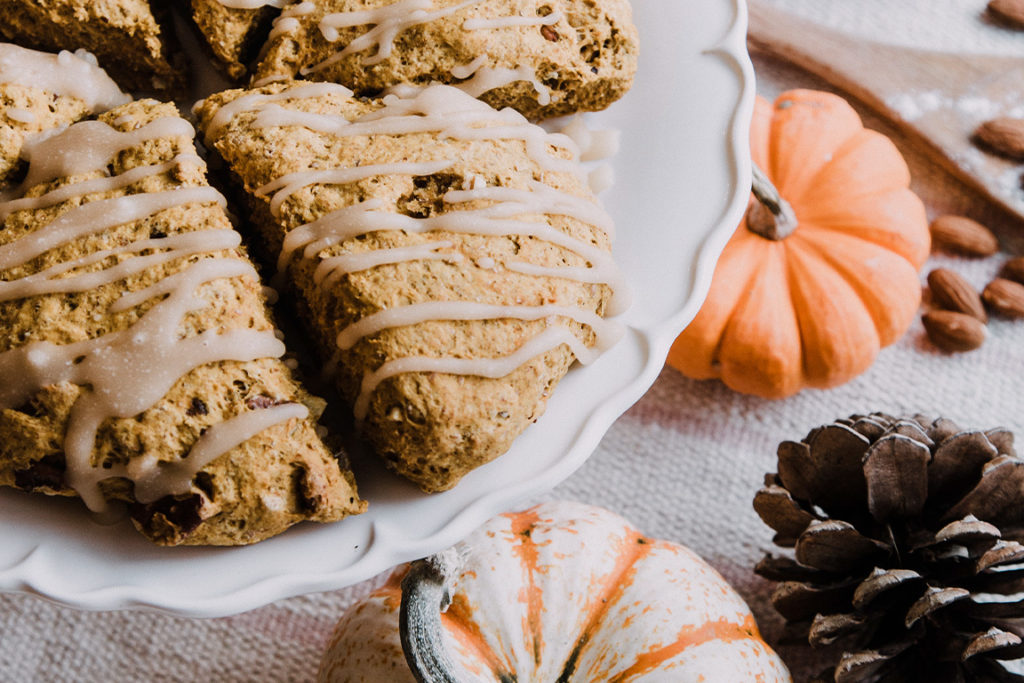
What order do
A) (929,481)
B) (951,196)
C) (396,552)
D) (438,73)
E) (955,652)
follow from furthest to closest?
(951,196) < (929,481) < (955,652) < (438,73) < (396,552)

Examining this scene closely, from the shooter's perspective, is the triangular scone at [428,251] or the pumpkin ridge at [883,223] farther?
the pumpkin ridge at [883,223]

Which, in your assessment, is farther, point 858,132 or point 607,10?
point 858,132

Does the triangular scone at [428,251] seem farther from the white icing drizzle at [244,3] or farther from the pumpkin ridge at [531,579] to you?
the pumpkin ridge at [531,579]

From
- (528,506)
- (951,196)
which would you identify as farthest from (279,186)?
(951,196)

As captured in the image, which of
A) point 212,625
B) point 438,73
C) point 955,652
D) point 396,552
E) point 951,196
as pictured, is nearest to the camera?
point 396,552

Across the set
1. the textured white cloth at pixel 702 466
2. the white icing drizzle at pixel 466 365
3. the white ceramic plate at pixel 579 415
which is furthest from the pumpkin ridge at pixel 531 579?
the white icing drizzle at pixel 466 365

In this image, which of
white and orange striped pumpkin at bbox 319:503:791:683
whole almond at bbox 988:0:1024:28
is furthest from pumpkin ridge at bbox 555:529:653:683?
whole almond at bbox 988:0:1024:28

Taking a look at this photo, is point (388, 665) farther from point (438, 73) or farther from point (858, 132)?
point (858, 132)

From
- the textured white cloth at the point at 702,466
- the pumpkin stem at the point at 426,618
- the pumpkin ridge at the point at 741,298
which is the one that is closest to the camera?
the pumpkin stem at the point at 426,618
